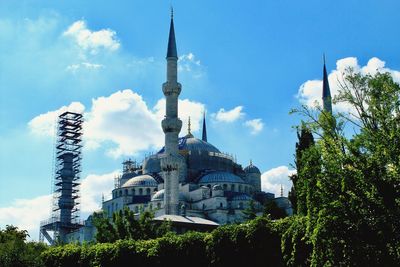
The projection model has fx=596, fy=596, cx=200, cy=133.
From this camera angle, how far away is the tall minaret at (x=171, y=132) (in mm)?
52062

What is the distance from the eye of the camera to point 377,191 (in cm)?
1427

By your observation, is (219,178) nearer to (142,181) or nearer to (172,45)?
(142,181)

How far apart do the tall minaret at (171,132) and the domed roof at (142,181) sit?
47.5 ft

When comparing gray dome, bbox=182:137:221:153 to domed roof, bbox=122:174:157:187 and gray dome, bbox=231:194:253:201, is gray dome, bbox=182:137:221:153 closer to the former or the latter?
domed roof, bbox=122:174:157:187

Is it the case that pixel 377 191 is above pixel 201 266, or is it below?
above

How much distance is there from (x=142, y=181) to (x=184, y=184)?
5.49 meters

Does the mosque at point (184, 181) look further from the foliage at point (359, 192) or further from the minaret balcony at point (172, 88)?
the foliage at point (359, 192)

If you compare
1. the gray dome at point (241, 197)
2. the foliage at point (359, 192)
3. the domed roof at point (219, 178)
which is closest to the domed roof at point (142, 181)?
the domed roof at point (219, 178)

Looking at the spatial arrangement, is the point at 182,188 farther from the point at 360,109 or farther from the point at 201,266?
the point at 360,109

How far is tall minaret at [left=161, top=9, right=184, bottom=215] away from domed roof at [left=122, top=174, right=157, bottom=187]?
1448 cm

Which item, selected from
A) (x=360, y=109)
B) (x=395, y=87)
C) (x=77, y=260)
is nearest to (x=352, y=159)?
(x=395, y=87)

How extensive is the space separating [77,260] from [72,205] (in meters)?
44.6

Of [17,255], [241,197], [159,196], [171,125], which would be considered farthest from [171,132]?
[17,255]

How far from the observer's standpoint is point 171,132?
172ft
